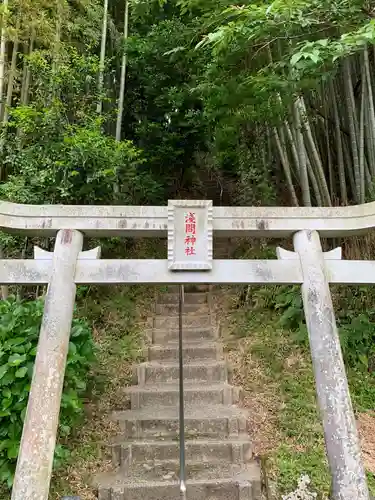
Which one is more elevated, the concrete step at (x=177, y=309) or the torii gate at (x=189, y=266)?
the concrete step at (x=177, y=309)

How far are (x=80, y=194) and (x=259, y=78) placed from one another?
2.70m

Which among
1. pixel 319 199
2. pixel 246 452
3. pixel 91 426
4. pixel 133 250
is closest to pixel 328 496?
pixel 246 452

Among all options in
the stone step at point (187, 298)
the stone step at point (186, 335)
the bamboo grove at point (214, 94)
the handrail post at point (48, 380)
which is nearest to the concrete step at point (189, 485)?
the handrail post at point (48, 380)

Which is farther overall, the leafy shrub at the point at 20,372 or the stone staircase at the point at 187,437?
the stone staircase at the point at 187,437

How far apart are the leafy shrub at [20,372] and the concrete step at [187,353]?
1719mm

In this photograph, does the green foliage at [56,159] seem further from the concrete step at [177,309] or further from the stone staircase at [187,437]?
the stone staircase at [187,437]

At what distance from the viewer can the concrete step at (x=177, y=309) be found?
671 cm

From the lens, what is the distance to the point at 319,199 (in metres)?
5.54

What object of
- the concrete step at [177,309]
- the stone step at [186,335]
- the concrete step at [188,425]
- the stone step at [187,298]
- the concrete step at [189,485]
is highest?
the stone step at [187,298]

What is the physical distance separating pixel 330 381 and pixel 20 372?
2.23 metres

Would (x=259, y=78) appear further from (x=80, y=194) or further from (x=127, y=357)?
(x=127, y=357)

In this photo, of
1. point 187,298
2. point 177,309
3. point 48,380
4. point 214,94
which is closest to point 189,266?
point 48,380

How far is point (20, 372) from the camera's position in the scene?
3.10 m

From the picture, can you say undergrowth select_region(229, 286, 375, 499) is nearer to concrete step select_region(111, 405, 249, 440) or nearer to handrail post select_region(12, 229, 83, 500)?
concrete step select_region(111, 405, 249, 440)
